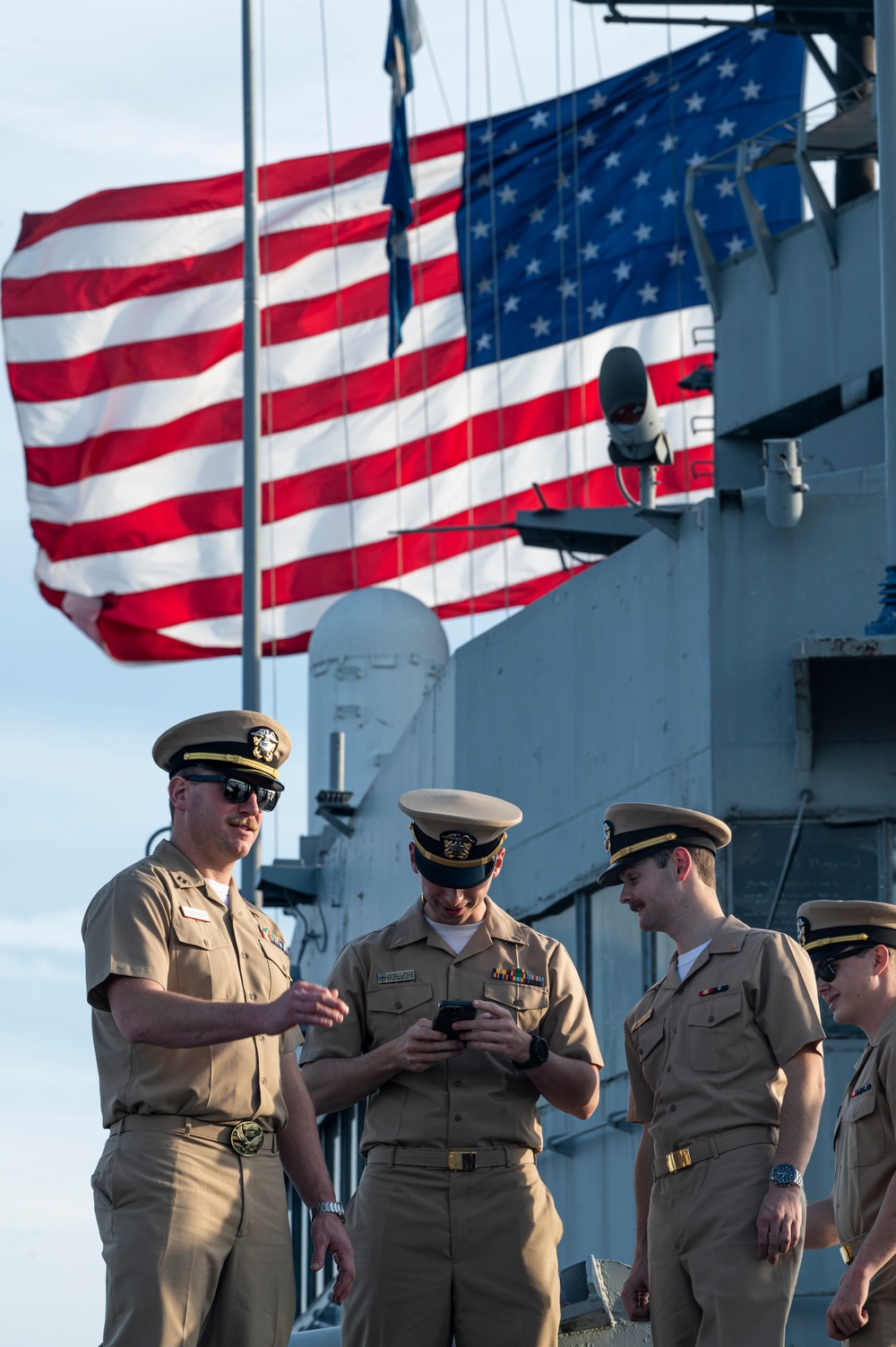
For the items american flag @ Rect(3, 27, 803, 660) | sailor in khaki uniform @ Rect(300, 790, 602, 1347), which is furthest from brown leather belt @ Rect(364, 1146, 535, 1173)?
american flag @ Rect(3, 27, 803, 660)

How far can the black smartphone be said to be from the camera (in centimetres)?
431

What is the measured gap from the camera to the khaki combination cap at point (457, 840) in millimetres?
4508

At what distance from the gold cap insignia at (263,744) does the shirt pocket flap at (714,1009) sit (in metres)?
1.15

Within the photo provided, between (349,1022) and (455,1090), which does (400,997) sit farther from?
(455,1090)

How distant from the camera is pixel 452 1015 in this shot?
4312mm

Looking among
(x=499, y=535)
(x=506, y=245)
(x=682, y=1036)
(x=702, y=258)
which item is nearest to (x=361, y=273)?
(x=506, y=245)

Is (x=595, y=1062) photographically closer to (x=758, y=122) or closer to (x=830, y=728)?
(x=830, y=728)

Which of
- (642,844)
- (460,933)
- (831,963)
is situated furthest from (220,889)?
(831,963)

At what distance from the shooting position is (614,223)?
1620cm

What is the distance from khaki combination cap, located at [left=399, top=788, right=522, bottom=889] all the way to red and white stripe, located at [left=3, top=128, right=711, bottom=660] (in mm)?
11037

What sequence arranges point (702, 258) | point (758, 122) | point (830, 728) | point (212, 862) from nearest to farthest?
point (212, 862) < point (830, 728) < point (702, 258) < point (758, 122)

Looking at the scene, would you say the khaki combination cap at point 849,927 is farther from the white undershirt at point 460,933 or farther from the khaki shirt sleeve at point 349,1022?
the khaki shirt sleeve at point 349,1022

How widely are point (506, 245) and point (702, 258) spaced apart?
203 inches

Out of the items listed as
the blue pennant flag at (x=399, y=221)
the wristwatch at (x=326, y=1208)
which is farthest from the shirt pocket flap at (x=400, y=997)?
the blue pennant flag at (x=399, y=221)
